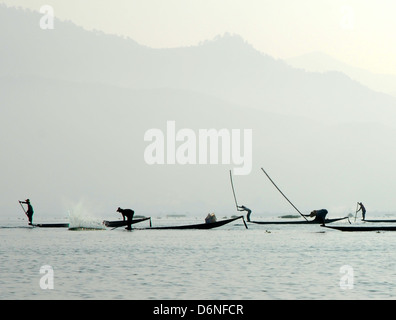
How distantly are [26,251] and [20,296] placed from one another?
1939 centimetres

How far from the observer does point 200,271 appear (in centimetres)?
3083

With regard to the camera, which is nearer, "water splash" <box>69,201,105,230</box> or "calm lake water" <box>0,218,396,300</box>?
"calm lake water" <box>0,218,396,300</box>

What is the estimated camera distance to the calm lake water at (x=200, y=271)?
23969 millimetres

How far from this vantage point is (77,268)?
3203cm

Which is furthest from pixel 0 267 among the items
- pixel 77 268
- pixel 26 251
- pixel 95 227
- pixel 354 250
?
pixel 95 227

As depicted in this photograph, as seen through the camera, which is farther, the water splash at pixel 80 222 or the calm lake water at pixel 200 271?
the water splash at pixel 80 222

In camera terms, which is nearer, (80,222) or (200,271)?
(200,271)

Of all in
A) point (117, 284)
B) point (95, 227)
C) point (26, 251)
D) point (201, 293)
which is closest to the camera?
point (201, 293)

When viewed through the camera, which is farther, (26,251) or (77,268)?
(26,251)

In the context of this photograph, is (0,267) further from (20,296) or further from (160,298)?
(160,298)

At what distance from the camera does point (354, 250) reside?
143ft

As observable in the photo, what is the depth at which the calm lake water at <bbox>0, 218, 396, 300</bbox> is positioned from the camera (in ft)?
78.6
